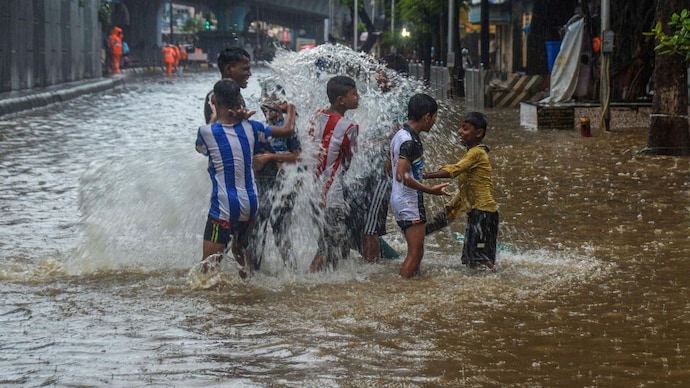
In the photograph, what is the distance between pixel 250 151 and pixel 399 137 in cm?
101

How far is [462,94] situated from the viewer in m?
35.9

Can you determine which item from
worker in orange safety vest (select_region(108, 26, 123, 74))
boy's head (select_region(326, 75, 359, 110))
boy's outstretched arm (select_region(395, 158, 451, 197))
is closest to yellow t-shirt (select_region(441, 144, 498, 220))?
boy's outstretched arm (select_region(395, 158, 451, 197))

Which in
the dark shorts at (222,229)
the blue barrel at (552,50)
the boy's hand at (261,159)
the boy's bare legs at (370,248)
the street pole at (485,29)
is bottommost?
the boy's bare legs at (370,248)

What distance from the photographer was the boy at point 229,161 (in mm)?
7453

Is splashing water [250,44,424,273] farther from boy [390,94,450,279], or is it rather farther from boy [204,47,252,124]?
boy [390,94,450,279]

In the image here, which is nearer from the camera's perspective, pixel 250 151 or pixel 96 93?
pixel 250 151

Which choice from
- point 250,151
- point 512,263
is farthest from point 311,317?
point 512,263

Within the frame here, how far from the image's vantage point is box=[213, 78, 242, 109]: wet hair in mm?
7387

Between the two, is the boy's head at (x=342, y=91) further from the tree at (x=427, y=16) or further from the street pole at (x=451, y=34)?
the tree at (x=427, y=16)

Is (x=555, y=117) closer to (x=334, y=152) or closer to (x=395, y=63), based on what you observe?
(x=395, y=63)

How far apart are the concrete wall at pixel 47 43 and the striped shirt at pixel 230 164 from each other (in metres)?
23.5

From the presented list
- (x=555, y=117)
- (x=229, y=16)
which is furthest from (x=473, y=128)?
(x=229, y=16)

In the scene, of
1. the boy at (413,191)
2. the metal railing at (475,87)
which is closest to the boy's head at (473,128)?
the boy at (413,191)

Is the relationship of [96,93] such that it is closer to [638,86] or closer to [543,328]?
[638,86]
